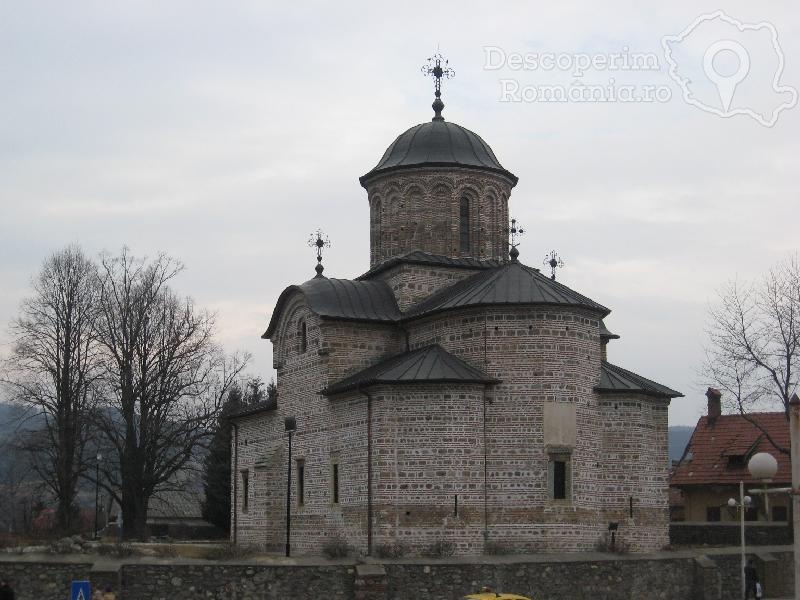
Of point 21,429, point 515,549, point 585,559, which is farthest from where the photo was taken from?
point 21,429

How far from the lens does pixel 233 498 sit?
35.0m

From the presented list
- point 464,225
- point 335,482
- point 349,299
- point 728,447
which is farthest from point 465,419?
point 728,447

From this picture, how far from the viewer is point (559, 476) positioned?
2605 cm

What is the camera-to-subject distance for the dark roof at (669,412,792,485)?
3812cm

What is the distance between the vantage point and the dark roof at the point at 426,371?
25.8 metres

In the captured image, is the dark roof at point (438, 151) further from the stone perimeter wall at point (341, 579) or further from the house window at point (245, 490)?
the stone perimeter wall at point (341, 579)

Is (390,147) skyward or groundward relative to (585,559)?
skyward

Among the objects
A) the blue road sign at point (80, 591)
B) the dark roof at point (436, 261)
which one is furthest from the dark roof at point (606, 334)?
the blue road sign at point (80, 591)

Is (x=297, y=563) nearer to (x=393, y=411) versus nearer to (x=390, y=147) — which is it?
(x=393, y=411)

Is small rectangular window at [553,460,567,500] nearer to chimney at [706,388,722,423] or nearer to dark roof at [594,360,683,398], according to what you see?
dark roof at [594,360,683,398]

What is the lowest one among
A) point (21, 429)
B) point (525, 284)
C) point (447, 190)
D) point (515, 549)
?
point (515, 549)

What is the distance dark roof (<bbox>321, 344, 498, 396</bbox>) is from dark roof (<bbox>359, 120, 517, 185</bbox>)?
6.49 m

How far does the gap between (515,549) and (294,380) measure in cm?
862

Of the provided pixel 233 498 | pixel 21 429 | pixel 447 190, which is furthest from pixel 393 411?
pixel 21 429
